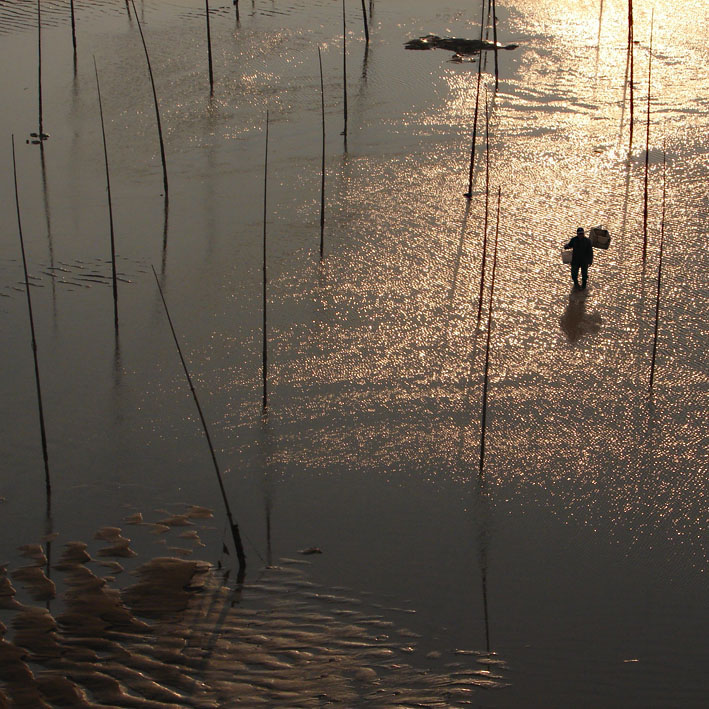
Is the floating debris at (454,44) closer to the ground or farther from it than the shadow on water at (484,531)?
farther from it

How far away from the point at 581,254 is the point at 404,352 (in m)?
1.94

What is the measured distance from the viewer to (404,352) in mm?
7887

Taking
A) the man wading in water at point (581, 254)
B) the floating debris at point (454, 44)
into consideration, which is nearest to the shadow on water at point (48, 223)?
the man wading in water at point (581, 254)

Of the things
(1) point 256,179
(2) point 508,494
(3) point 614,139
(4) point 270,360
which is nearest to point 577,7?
(3) point 614,139

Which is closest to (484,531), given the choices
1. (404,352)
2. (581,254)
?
(404,352)

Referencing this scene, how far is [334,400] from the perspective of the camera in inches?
283

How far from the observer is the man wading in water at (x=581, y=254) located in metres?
8.59

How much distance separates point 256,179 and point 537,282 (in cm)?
420

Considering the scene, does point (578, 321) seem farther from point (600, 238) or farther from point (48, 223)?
point (48, 223)

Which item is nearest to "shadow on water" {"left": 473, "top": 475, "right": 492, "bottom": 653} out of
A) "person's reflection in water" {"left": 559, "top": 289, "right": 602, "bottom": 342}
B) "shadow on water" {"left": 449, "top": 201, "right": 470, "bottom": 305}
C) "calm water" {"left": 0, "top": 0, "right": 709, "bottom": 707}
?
"calm water" {"left": 0, "top": 0, "right": 709, "bottom": 707}

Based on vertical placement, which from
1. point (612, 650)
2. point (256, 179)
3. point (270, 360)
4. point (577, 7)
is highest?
point (577, 7)

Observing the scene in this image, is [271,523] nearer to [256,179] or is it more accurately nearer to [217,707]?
[217,707]

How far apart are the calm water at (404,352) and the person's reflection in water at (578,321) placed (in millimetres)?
26

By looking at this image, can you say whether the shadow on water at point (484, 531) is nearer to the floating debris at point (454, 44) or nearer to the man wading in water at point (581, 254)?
the man wading in water at point (581, 254)
